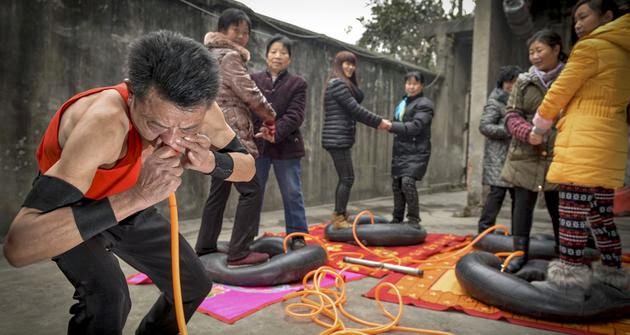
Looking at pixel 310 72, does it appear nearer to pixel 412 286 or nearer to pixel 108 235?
pixel 412 286

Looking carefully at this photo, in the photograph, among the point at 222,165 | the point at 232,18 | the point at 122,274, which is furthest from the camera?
the point at 232,18

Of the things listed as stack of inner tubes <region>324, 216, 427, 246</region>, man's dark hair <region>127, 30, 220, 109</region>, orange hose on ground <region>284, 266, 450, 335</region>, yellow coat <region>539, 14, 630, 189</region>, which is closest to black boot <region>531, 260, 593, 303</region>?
yellow coat <region>539, 14, 630, 189</region>

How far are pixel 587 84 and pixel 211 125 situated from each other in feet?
6.84

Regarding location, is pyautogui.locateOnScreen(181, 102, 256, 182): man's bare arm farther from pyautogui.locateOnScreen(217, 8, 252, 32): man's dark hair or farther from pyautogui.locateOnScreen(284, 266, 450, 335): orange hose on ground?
pyautogui.locateOnScreen(217, 8, 252, 32): man's dark hair

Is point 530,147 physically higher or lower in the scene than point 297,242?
higher

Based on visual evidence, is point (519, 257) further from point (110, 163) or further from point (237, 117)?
point (110, 163)

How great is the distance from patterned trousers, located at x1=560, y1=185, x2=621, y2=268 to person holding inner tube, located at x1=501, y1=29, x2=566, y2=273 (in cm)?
38

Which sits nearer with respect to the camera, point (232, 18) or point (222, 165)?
point (222, 165)

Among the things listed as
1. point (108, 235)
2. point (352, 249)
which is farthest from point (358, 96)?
point (108, 235)

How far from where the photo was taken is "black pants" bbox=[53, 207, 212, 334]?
128 centimetres

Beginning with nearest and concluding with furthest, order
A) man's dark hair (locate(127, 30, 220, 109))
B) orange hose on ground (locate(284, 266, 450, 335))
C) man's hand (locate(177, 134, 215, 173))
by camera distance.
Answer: man's dark hair (locate(127, 30, 220, 109)) < man's hand (locate(177, 134, 215, 173)) < orange hose on ground (locate(284, 266, 450, 335))

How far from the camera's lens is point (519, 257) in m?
2.81

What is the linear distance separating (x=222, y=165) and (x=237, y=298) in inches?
45.7

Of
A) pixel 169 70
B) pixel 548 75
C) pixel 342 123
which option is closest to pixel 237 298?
pixel 169 70
